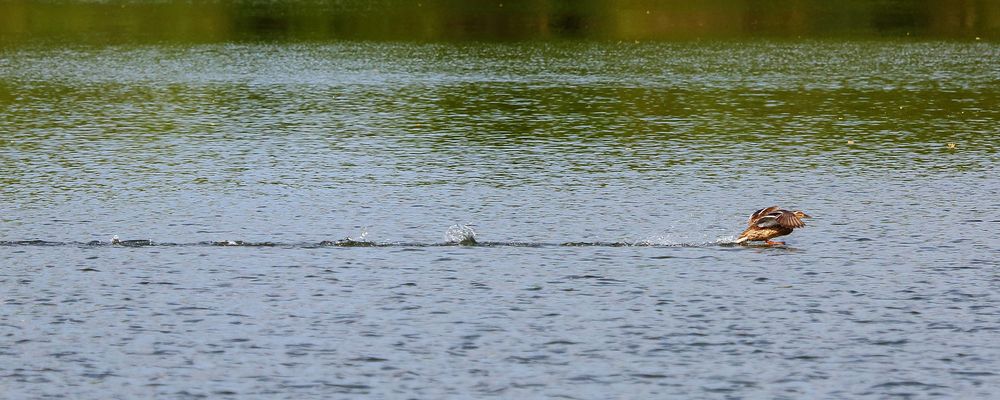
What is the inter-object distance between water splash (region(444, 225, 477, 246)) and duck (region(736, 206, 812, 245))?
4.25m

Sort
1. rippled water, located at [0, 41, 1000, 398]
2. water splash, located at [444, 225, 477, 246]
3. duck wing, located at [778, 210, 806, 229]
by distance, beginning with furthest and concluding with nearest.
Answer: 1. water splash, located at [444, 225, 477, 246]
2. duck wing, located at [778, 210, 806, 229]
3. rippled water, located at [0, 41, 1000, 398]

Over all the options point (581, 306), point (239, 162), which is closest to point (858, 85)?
point (239, 162)

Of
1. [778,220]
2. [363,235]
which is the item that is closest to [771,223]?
[778,220]

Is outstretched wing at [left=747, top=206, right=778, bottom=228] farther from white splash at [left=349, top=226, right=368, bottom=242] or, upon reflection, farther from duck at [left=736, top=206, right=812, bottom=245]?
white splash at [left=349, top=226, right=368, bottom=242]

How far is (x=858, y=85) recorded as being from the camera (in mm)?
54156

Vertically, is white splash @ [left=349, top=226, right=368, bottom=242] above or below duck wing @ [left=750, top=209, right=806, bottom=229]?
below

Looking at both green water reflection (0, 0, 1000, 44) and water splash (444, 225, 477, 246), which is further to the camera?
green water reflection (0, 0, 1000, 44)

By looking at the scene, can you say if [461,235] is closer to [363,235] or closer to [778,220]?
[363,235]

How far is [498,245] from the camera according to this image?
82.4 feet

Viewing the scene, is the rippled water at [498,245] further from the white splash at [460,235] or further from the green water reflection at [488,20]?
the green water reflection at [488,20]

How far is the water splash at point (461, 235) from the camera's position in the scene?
25312mm

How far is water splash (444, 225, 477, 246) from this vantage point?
2531 cm

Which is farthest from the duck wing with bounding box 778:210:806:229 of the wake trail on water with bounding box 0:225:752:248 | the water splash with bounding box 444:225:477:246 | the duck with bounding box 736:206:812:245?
the water splash with bounding box 444:225:477:246

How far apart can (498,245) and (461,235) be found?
34.7 inches
